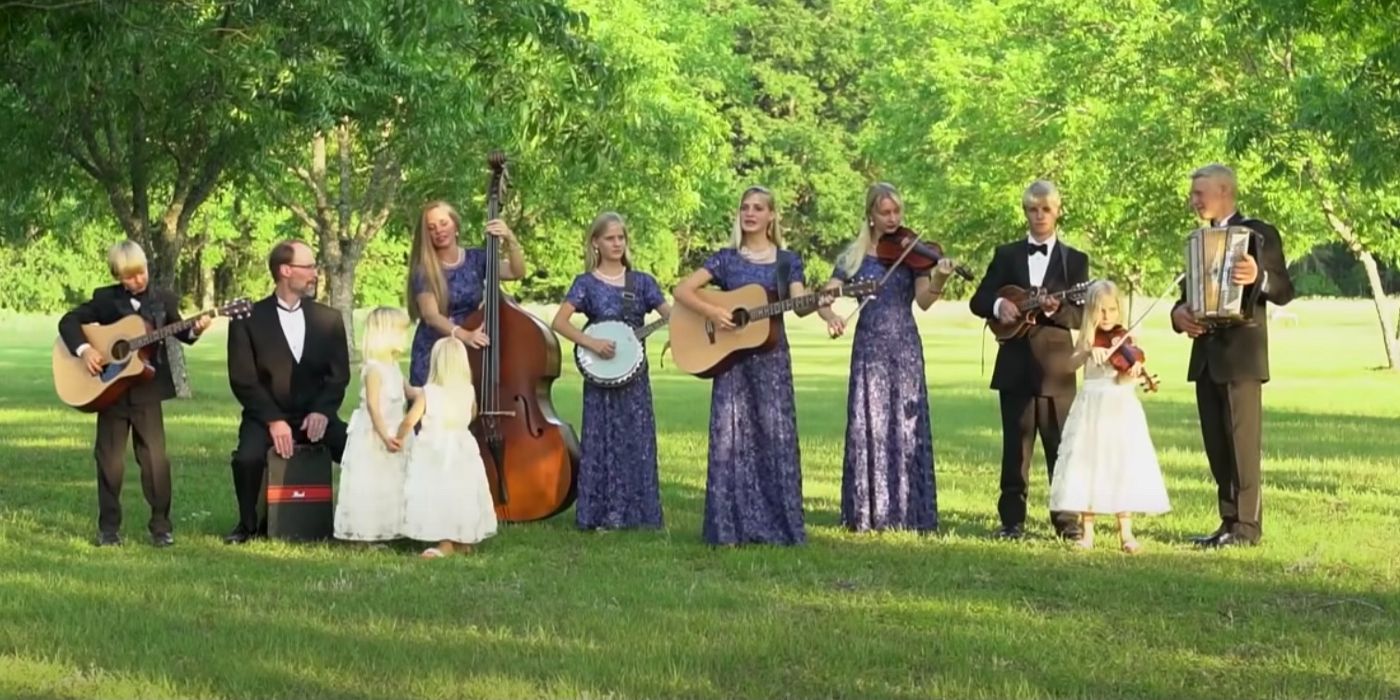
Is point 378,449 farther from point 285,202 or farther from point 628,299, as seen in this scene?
point 285,202

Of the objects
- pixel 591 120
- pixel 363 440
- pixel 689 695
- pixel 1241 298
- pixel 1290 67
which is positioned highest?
pixel 1290 67

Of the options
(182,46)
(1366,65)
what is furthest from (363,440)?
(1366,65)

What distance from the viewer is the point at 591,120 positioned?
612 inches

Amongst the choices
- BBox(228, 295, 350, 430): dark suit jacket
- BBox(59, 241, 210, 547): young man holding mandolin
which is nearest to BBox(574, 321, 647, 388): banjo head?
BBox(228, 295, 350, 430): dark suit jacket

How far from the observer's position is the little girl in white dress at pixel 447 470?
10.5 meters

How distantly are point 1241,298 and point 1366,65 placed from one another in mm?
10697

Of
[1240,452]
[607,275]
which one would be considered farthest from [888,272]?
[1240,452]

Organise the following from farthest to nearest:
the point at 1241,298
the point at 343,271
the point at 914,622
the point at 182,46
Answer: the point at 343,271, the point at 182,46, the point at 1241,298, the point at 914,622

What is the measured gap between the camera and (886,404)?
11383 millimetres

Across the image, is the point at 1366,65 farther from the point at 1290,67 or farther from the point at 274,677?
the point at 274,677

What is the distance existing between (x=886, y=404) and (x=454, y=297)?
9.27ft

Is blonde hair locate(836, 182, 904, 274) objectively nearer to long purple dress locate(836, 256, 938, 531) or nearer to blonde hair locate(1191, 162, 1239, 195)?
long purple dress locate(836, 256, 938, 531)

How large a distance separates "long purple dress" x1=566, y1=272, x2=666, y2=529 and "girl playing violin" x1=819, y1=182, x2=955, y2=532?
1.29 m

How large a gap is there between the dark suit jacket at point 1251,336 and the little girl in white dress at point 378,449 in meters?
4.50
